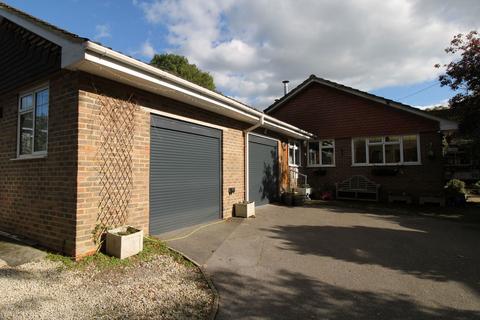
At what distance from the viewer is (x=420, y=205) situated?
12680 mm

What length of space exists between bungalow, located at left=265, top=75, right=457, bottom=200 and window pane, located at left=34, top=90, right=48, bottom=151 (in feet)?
35.2

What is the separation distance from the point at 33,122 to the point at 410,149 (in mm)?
13976

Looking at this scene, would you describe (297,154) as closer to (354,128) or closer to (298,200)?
(354,128)

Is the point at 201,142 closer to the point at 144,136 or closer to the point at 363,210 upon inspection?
the point at 144,136

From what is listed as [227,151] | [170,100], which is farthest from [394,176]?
[170,100]

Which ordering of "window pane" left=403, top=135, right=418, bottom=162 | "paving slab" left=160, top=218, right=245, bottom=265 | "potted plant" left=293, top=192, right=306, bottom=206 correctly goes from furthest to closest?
"window pane" left=403, top=135, right=418, bottom=162, "potted plant" left=293, top=192, right=306, bottom=206, "paving slab" left=160, top=218, right=245, bottom=265

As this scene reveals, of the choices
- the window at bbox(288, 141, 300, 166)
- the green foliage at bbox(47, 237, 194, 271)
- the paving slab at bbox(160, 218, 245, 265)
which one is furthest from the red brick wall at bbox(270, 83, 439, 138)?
the green foliage at bbox(47, 237, 194, 271)

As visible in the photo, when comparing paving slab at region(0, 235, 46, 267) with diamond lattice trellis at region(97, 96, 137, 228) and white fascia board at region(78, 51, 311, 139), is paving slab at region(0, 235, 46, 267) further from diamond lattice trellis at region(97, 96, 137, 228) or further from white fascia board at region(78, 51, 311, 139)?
white fascia board at region(78, 51, 311, 139)

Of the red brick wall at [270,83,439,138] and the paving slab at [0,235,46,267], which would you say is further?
the red brick wall at [270,83,439,138]

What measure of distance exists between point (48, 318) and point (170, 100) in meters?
4.53

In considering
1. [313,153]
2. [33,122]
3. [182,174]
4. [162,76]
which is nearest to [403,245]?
[182,174]

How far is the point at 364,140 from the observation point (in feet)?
48.4

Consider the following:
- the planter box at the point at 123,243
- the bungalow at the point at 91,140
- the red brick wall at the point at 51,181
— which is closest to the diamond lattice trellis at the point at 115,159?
the bungalow at the point at 91,140

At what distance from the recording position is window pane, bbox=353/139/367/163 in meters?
14.6
